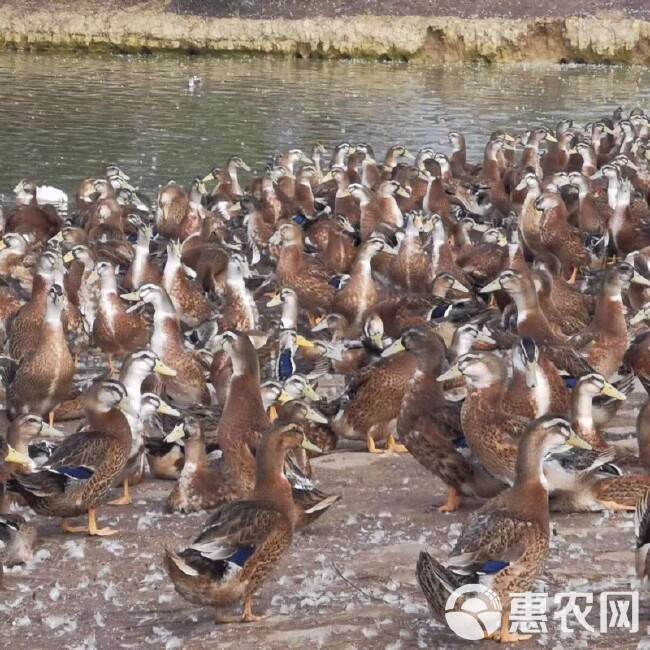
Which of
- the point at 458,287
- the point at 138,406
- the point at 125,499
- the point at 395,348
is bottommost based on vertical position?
the point at 125,499

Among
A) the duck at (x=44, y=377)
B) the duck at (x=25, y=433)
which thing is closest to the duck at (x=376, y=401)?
the duck at (x=25, y=433)

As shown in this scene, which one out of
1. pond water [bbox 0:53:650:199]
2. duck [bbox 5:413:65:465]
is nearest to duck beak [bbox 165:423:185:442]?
duck [bbox 5:413:65:465]

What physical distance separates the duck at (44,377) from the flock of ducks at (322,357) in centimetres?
1

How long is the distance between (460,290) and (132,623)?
5.62 meters

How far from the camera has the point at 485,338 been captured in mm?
9078

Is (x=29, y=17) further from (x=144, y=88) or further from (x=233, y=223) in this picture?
(x=233, y=223)

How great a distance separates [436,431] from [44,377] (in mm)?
2848

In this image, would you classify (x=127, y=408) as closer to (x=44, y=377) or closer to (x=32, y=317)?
(x=44, y=377)

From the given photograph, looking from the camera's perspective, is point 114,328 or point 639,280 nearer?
point 114,328

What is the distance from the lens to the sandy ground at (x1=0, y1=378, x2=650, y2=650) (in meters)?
Answer: 5.44

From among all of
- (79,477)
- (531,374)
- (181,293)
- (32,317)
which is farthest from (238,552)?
(181,293)

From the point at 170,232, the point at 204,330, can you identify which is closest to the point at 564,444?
the point at 204,330

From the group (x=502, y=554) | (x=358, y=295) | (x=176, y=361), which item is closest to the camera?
(x=502, y=554)

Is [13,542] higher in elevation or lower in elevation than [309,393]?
lower
